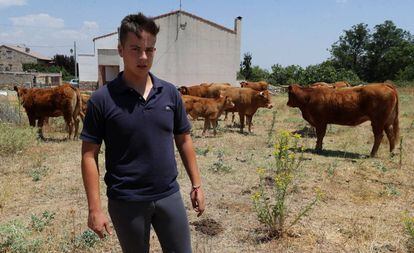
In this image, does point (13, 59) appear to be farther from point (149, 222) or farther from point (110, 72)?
point (149, 222)

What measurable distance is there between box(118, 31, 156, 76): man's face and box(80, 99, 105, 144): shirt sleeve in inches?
13.3

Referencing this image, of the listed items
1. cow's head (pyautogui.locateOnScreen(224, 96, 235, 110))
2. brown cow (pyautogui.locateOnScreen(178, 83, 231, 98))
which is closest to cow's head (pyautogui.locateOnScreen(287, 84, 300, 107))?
cow's head (pyautogui.locateOnScreen(224, 96, 235, 110))

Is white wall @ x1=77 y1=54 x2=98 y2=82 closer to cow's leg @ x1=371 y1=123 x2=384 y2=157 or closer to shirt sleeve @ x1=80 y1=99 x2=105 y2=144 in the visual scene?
cow's leg @ x1=371 y1=123 x2=384 y2=157

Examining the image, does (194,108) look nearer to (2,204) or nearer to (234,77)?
(2,204)

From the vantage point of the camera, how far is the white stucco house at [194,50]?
30.4 meters

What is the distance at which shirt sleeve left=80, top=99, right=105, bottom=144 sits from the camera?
267 centimetres

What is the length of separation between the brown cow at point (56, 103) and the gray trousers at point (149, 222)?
974 cm

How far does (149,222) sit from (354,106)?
8.67 meters

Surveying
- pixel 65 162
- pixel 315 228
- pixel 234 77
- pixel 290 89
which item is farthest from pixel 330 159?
pixel 234 77

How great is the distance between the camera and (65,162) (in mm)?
8953

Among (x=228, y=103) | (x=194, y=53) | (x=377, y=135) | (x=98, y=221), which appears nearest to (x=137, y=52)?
(x=98, y=221)

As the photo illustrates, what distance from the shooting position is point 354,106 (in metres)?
10.5

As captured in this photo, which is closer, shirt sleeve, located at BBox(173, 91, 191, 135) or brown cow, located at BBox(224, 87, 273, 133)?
shirt sleeve, located at BBox(173, 91, 191, 135)

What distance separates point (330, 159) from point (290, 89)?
2.76m
